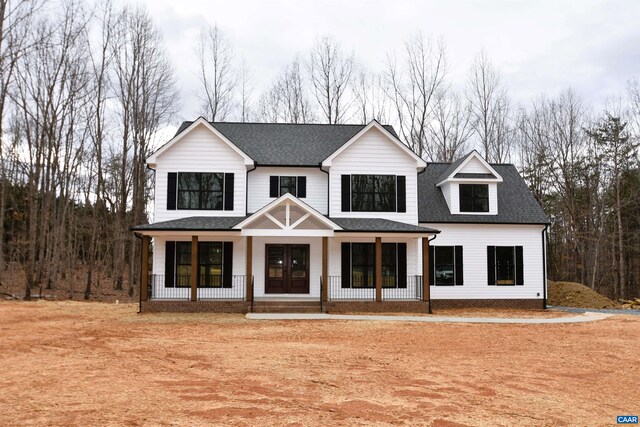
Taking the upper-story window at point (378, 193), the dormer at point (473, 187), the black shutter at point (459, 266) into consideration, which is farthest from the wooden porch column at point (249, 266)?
the dormer at point (473, 187)

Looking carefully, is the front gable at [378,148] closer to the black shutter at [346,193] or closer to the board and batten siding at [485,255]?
the black shutter at [346,193]

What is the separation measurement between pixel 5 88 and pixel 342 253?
17.5m

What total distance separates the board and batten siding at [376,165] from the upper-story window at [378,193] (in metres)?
0.17

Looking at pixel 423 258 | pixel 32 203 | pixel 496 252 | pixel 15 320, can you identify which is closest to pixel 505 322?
pixel 423 258

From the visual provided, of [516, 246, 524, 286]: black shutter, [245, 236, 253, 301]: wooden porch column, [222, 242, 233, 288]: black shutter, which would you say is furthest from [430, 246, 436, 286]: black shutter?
[222, 242, 233, 288]: black shutter

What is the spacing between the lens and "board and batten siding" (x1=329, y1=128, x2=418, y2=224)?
20.2 m

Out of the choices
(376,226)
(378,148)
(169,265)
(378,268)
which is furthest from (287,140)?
(169,265)

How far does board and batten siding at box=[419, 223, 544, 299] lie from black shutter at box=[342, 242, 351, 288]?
3.82 metres

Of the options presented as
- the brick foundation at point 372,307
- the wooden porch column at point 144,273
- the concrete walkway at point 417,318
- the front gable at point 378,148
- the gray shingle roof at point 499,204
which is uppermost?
the front gable at point 378,148

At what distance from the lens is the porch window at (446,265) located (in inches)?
827

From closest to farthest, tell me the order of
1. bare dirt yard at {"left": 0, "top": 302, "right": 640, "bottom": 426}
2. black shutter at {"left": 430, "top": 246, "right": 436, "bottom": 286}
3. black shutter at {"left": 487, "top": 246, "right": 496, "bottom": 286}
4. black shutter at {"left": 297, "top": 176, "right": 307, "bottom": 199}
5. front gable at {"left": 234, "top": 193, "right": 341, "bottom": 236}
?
bare dirt yard at {"left": 0, "top": 302, "right": 640, "bottom": 426} < front gable at {"left": 234, "top": 193, "right": 341, "bottom": 236} < black shutter at {"left": 297, "top": 176, "right": 307, "bottom": 199} < black shutter at {"left": 430, "top": 246, "right": 436, "bottom": 286} < black shutter at {"left": 487, "top": 246, "right": 496, "bottom": 286}

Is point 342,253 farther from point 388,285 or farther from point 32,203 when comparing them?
point 32,203

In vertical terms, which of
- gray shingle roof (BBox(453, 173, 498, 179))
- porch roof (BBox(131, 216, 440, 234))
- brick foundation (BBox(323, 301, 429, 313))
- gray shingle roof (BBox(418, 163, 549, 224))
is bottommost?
brick foundation (BBox(323, 301, 429, 313))

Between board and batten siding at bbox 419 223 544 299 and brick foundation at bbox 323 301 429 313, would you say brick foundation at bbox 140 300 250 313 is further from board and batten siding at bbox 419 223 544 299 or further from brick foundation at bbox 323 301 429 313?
board and batten siding at bbox 419 223 544 299
